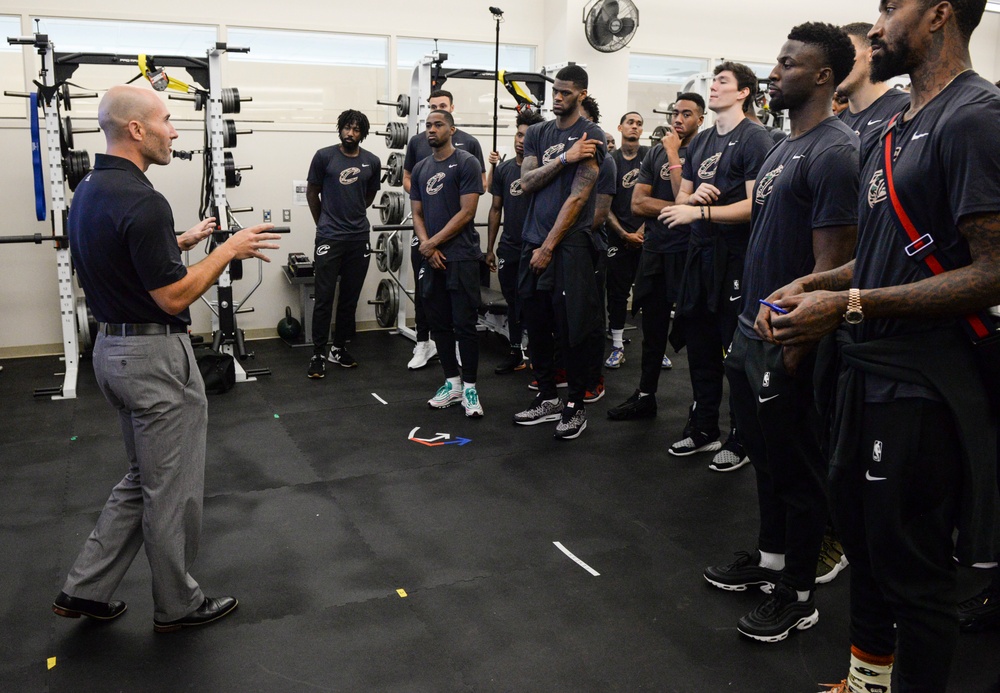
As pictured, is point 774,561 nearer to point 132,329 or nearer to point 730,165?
point 730,165

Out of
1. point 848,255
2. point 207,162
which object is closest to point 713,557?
point 848,255

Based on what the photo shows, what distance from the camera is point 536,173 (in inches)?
157

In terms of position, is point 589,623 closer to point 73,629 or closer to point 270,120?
point 73,629

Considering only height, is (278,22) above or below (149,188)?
above

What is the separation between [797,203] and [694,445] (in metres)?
1.94

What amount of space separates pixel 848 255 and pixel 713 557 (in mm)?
1252

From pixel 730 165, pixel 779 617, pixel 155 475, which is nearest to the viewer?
pixel 155 475

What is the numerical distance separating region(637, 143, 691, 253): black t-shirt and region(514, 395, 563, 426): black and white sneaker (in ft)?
3.29

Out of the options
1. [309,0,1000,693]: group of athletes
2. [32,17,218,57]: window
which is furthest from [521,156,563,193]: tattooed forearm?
[32,17,218,57]: window

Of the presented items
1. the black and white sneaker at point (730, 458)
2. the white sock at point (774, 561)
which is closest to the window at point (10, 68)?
the black and white sneaker at point (730, 458)

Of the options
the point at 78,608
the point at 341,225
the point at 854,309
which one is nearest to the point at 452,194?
the point at 341,225

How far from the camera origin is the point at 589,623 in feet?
8.07

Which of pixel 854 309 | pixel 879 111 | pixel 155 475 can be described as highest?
pixel 879 111

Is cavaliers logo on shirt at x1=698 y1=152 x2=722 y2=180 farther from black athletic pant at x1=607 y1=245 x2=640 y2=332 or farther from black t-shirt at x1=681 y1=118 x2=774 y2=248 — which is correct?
black athletic pant at x1=607 y1=245 x2=640 y2=332
